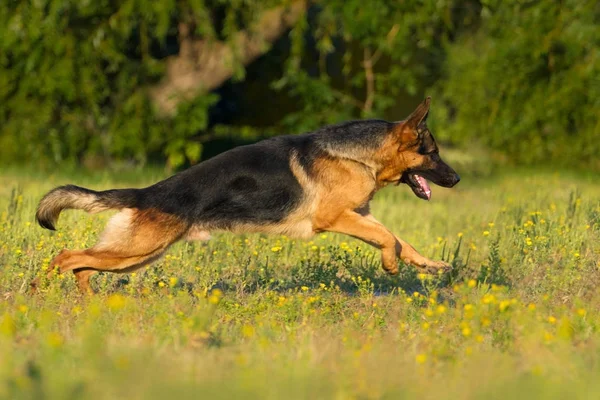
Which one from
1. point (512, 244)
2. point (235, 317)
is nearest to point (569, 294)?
point (512, 244)

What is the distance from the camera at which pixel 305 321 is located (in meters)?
6.37

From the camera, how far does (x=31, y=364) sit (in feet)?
15.4

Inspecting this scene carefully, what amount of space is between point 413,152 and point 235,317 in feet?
6.72

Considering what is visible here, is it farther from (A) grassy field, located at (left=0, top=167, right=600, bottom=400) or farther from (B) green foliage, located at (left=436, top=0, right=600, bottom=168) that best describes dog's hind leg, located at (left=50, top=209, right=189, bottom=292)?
(B) green foliage, located at (left=436, top=0, right=600, bottom=168)

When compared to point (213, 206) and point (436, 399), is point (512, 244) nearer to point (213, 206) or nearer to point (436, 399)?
point (213, 206)

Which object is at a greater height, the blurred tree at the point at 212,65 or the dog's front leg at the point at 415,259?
the blurred tree at the point at 212,65

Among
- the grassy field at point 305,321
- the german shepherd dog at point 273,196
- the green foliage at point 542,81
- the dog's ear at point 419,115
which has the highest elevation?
the green foliage at point 542,81

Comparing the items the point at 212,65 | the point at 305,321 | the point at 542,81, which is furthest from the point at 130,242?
the point at 542,81

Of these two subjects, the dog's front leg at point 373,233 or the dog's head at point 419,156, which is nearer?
the dog's front leg at point 373,233

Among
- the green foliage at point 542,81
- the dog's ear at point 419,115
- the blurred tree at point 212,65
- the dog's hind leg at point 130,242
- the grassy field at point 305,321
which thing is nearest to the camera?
the grassy field at point 305,321

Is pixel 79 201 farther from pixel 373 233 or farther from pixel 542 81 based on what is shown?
pixel 542 81

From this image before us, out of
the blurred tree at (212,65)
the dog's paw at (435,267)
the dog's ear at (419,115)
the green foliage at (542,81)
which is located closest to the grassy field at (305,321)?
the dog's paw at (435,267)

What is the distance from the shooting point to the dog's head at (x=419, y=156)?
303 inches

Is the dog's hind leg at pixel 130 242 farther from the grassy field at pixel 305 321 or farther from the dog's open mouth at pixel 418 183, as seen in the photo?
the dog's open mouth at pixel 418 183
